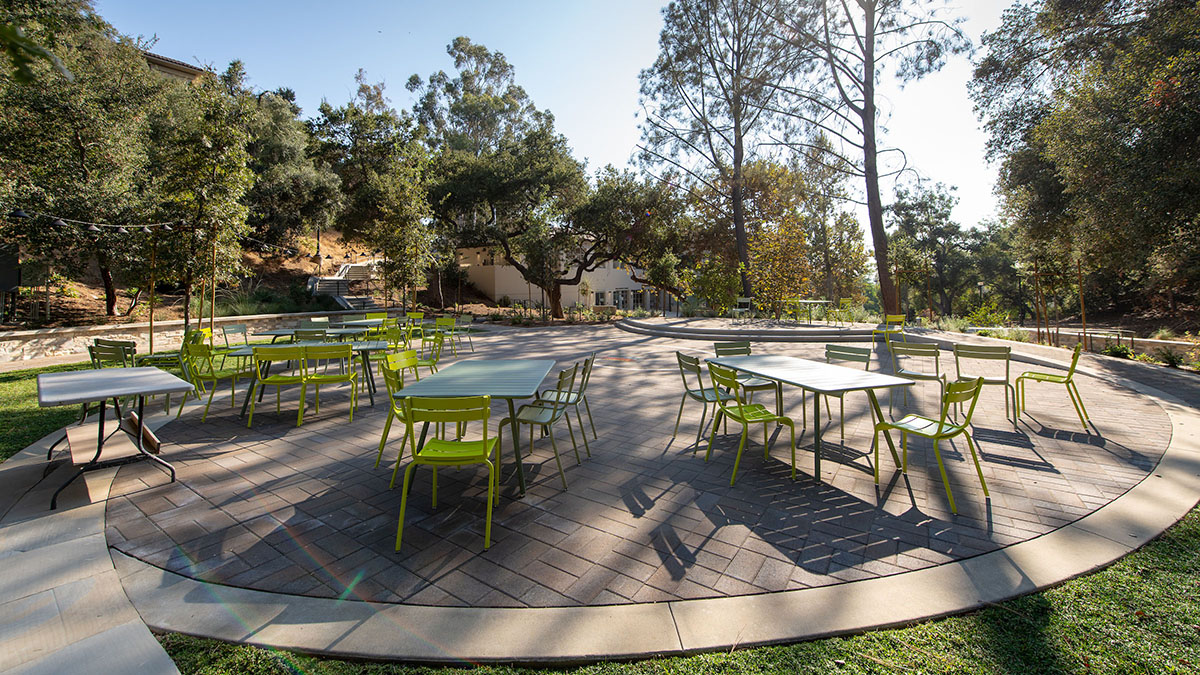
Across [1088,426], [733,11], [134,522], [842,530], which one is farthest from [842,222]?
[134,522]

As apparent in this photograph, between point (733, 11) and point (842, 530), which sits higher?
point (733, 11)

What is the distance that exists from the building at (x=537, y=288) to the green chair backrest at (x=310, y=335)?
18778 mm

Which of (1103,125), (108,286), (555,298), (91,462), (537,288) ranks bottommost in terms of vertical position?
(91,462)

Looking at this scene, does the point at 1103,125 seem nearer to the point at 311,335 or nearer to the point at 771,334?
the point at 771,334

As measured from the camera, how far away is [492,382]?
3.83 m

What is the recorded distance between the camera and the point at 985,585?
236 centimetres

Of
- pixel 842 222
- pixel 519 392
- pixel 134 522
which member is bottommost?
pixel 134 522

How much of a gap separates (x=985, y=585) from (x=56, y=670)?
4030mm

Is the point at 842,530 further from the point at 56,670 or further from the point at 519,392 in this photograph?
the point at 56,670

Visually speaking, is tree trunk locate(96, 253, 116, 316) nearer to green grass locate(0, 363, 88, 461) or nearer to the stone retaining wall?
the stone retaining wall

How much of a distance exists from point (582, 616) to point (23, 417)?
25.0 feet

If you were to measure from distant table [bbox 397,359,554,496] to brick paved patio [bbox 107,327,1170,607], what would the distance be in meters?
0.61

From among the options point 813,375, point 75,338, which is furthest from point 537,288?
point 813,375

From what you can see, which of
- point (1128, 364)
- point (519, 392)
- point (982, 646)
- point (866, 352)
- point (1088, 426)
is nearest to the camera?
point (982, 646)
